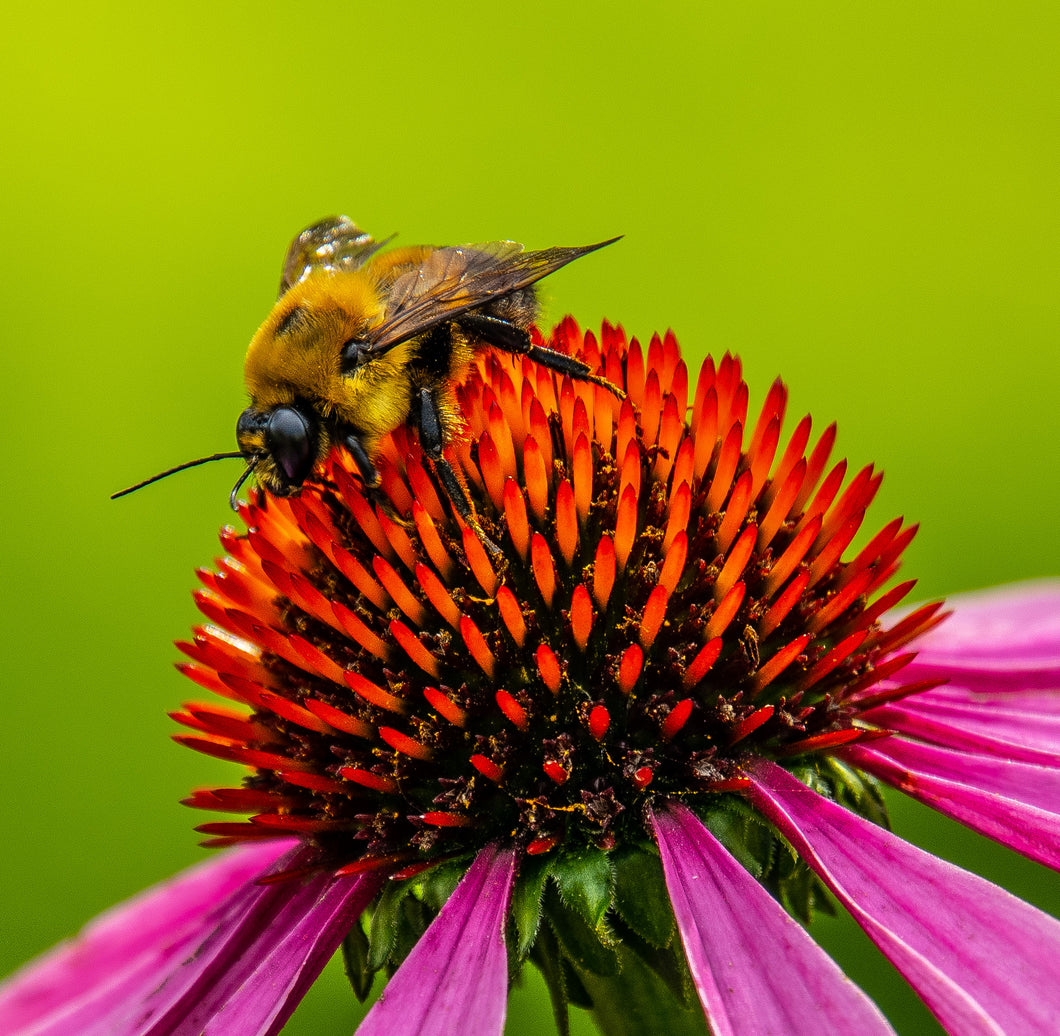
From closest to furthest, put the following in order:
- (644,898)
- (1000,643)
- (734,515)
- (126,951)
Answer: (644,898), (734,515), (126,951), (1000,643)

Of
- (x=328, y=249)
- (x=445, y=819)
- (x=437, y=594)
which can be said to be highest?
(x=328, y=249)

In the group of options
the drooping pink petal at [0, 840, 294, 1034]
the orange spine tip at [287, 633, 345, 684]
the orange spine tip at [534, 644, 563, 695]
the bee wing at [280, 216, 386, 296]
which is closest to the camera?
the orange spine tip at [534, 644, 563, 695]

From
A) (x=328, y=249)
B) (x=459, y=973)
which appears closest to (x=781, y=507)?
(x=459, y=973)

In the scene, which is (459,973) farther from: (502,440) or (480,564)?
(502,440)

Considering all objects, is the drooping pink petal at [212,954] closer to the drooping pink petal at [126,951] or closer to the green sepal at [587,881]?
the drooping pink petal at [126,951]

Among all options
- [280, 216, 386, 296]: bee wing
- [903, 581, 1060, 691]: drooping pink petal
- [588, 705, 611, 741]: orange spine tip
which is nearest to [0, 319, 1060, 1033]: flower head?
[588, 705, 611, 741]: orange spine tip

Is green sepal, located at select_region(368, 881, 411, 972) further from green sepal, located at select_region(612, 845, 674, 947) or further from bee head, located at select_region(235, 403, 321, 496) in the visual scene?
bee head, located at select_region(235, 403, 321, 496)
